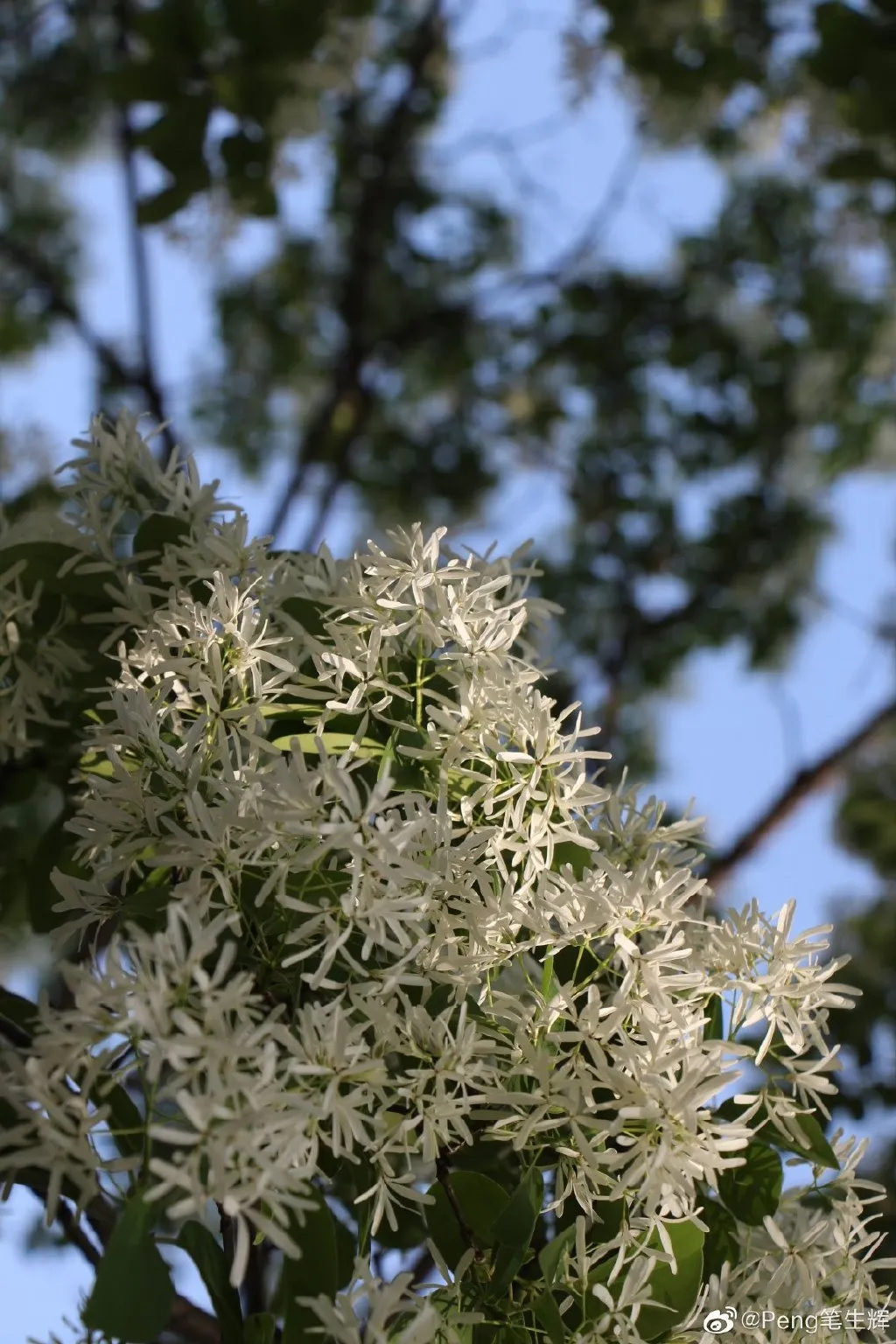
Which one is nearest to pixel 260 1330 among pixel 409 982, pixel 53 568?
pixel 409 982

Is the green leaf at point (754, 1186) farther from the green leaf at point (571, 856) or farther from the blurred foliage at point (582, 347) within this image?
the blurred foliage at point (582, 347)

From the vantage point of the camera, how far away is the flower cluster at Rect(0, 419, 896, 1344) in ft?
1.65

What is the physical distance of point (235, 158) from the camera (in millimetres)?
1494

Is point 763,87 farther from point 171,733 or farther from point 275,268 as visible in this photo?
point 171,733

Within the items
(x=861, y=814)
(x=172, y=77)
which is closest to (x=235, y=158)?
(x=172, y=77)

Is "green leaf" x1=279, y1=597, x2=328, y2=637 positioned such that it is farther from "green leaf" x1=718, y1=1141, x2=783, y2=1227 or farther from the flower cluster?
"green leaf" x1=718, y1=1141, x2=783, y2=1227

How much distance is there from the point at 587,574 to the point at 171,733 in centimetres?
236

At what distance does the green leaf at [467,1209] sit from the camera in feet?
2.06

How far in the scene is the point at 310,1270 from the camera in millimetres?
536

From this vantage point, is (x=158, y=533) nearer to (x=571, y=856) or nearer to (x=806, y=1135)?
(x=571, y=856)

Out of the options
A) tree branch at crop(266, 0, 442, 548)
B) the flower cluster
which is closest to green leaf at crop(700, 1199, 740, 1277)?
the flower cluster

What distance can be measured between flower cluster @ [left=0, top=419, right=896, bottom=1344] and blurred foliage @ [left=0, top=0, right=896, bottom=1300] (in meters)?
1.72

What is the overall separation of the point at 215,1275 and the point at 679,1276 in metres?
0.23

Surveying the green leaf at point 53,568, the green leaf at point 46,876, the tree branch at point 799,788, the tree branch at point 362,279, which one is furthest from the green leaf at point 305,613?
the tree branch at point 799,788
